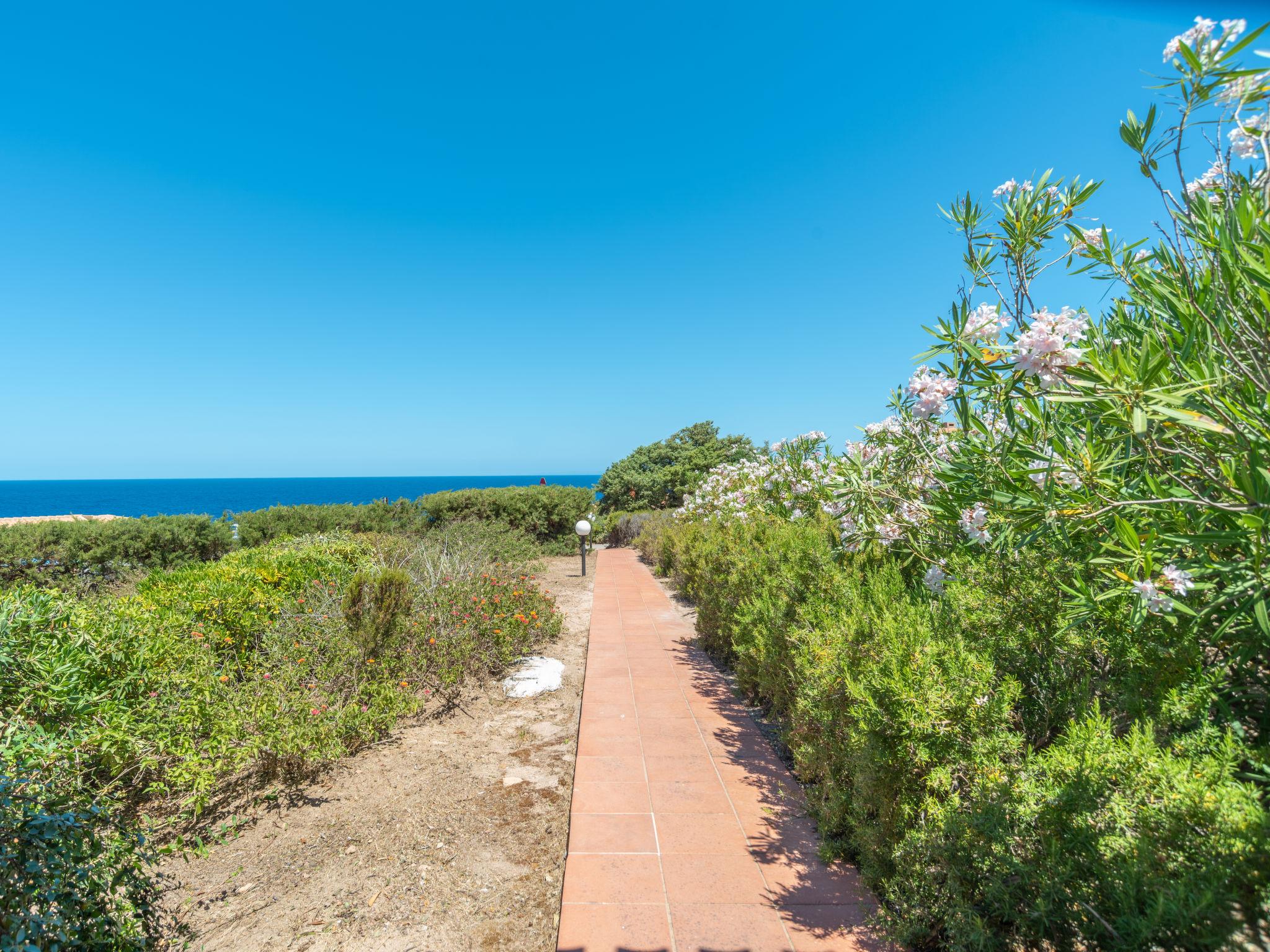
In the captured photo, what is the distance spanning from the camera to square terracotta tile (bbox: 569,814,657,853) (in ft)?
9.29

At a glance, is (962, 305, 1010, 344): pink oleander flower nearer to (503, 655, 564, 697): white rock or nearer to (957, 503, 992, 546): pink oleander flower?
(957, 503, 992, 546): pink oleander flower

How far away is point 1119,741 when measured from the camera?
1582 millimetres

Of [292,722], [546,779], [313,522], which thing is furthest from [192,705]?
[313,522]

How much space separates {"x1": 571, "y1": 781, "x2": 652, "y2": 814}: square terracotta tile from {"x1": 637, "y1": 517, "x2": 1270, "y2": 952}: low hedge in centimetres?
97

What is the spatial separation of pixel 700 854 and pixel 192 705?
112 inches

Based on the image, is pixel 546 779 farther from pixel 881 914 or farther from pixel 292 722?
pixel 881 914

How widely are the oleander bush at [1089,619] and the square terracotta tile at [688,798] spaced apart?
579 millimetres

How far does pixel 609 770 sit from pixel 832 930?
168 centimetres

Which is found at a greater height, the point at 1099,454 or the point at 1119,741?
the point at 1099,454

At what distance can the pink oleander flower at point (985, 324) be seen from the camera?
2229 mm

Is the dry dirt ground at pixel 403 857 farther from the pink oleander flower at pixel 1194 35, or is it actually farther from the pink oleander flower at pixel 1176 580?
the pink oleander flower at pixel 1194 35

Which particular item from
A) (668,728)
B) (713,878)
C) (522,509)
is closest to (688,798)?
(713,878)

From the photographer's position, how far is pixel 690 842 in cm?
287

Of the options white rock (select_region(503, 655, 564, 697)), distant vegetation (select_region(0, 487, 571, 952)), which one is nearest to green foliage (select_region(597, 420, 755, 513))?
distant vegetation (select_region(0, 487, 571, 952))
